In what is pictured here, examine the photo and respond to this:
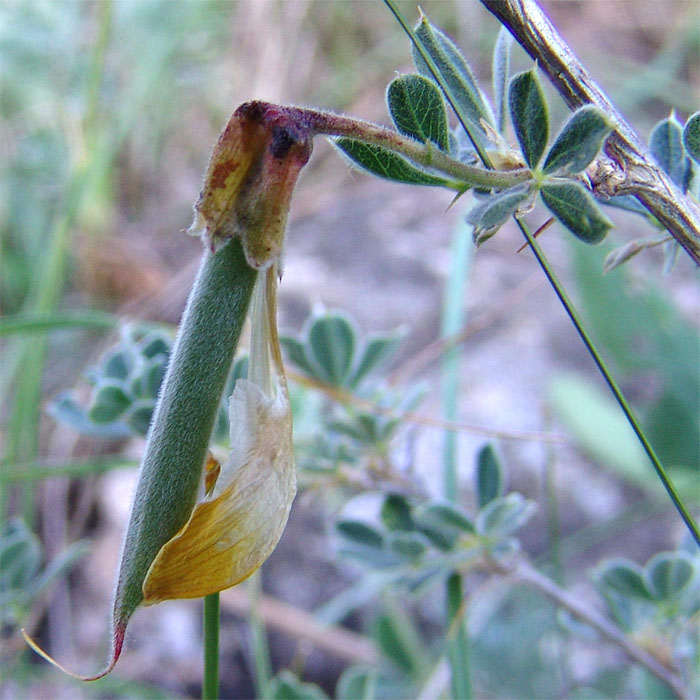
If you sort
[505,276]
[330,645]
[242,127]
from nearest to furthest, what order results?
[242,127], [330,645], [505,276]

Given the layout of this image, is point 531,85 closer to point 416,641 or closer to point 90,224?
point 416,641

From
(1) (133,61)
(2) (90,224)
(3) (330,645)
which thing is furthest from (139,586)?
(1) (133,61)

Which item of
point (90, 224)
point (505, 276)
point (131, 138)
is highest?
point (131, 138)

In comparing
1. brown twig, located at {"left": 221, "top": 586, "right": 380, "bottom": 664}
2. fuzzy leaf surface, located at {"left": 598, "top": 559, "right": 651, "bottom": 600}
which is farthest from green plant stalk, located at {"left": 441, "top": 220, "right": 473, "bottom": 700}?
brown twig, located at {"left": 221, "top": 586, "right": 380, "bottom": 664}

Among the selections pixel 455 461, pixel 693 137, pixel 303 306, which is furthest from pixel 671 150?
pixel 303 306

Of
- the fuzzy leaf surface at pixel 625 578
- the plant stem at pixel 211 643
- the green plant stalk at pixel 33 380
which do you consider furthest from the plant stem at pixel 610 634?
the green plant stalk at pixel 33 380

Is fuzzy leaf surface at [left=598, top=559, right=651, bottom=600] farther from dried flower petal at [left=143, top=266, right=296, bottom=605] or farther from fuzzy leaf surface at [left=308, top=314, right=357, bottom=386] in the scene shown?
dried flower petal at [left=143, top=266, right=296, bottom=605]
